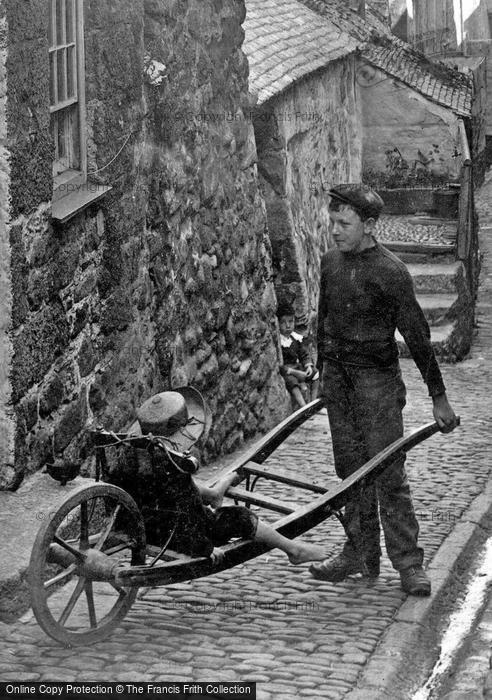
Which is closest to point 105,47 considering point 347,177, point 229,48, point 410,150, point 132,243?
point 132,243

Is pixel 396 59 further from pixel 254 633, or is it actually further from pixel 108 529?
pixel 108 529

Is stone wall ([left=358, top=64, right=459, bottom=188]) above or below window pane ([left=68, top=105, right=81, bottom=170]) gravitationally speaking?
below

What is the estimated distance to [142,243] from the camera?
8.06 meters

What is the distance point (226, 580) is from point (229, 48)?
4705 mm

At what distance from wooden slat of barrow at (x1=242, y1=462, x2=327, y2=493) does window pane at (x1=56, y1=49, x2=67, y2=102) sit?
229cm

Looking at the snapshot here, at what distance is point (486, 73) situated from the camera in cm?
3041

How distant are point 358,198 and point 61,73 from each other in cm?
190

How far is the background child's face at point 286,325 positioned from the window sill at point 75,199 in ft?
13.2

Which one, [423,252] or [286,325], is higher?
[286,325]

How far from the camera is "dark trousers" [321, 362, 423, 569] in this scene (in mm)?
6473

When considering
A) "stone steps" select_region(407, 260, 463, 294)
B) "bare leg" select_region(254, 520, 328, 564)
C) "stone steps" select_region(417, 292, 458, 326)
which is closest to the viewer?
"bare leg" select_region(254, 520, 328, 564)

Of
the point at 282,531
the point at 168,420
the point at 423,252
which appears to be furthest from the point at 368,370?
the point at 423,252

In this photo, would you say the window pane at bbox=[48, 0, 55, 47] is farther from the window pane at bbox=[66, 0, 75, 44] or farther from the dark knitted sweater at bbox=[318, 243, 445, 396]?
the dark knitted sweater at bbox=[318, 243, 445, 396]

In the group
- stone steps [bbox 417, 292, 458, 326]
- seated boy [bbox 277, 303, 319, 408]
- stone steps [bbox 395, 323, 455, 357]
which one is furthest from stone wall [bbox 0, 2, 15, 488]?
stone steps [bbox 417, 292, 458, 326]
